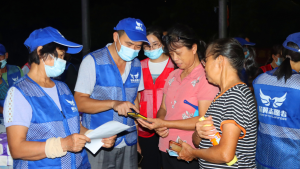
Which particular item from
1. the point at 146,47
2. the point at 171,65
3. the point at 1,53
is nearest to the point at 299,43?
the point at 171,65

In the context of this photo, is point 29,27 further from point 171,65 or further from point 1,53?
point 171,65

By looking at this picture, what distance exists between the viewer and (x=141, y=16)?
771 inches

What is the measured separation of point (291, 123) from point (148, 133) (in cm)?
166

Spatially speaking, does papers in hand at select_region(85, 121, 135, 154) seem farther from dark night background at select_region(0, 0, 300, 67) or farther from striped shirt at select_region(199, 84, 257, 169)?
dark night background at select_region(0, 0, 300, 67)

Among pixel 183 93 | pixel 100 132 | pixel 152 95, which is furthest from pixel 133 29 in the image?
pixel 100 132

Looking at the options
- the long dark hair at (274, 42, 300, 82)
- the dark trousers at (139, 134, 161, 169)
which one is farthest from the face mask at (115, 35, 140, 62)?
the long dark hair at (274, 42, 300, 82)

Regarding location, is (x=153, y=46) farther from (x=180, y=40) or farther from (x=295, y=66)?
(x=295, y=66)

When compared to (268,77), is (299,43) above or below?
above

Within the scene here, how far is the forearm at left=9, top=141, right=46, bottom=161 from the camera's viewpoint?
1.76 metres

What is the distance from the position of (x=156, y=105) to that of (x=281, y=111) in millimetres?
1487

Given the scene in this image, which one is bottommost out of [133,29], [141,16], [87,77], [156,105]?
[156,105]

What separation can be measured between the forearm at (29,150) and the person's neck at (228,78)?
1.30 metres

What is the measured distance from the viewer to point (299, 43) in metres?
2.64

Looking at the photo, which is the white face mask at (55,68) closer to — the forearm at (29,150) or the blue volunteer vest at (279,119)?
the forearm at (29,150)
